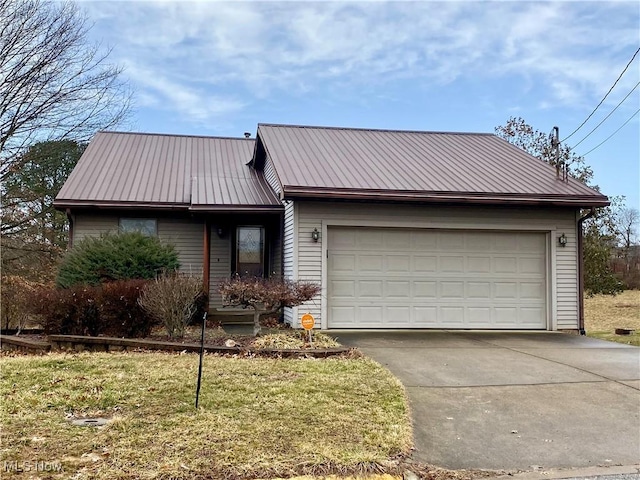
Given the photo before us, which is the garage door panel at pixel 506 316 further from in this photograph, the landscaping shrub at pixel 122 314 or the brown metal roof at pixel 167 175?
the landscaping shrub at pixel 122 314

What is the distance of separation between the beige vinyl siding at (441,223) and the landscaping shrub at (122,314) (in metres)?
3.01

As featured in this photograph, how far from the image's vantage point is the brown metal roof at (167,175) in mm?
12117

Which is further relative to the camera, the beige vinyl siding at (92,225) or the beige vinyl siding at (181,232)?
the beige vinyl siding at (181,232)

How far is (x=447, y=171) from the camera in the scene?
12250 mm

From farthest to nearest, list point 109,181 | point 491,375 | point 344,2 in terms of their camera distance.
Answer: point 109,181 → point 344,2 → point 491,375

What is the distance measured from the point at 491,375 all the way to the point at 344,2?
857cm

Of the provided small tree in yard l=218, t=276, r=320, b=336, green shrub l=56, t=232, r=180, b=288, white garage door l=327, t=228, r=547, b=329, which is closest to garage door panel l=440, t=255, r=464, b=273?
white garage door l=327, t=228, r=547, b=329

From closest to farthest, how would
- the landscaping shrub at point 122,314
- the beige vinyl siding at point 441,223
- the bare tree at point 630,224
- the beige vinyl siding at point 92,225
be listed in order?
the landscaping shrub at point 122,314, the beige vinyl siding at point 441,223, the beige vinyl siding at point 92,225, the bare tree at point 630,224

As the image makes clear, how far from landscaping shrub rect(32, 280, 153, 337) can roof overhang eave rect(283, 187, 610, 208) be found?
11.5 ft

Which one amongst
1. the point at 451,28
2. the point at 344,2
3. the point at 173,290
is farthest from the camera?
the point at 451,28

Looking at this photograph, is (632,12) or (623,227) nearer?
(632,12)

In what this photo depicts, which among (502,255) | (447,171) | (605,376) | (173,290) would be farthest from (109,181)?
(605,376)

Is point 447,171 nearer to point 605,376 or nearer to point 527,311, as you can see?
point 527,311

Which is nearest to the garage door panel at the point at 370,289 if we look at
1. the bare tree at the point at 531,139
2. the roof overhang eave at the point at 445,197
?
the roof overhang eave at the point at 445,197
